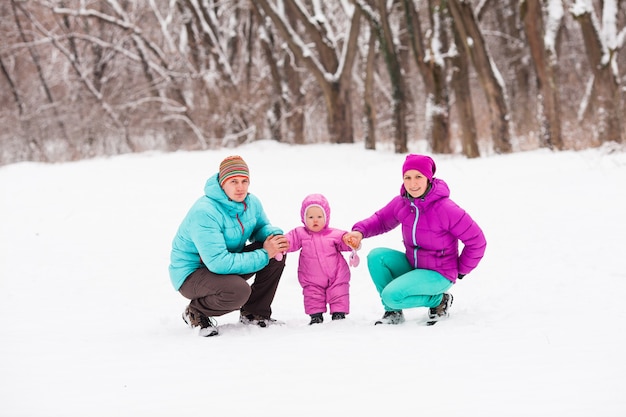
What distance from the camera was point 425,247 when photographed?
3.83 m

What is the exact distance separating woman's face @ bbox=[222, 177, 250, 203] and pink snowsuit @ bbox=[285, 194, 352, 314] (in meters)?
0.53

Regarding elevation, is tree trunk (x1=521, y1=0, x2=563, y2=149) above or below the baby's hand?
above

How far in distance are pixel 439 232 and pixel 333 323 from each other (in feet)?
3.24

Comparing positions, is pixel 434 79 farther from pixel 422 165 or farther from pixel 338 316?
pixel 338 316

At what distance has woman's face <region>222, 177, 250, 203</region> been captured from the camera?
12.3 ft

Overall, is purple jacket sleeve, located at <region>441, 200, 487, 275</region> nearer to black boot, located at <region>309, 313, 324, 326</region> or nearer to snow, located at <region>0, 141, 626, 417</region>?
snow, located at <region>0, 141, 626, 417</region>

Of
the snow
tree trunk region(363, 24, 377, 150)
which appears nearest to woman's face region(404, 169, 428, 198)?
the snow

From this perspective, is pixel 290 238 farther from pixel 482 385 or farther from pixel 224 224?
pixel 482 385

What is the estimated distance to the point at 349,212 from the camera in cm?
784

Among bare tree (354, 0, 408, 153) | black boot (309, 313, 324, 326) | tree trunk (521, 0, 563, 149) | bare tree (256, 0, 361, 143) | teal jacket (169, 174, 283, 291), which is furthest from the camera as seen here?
bare tree (256, 0, 361, 143)

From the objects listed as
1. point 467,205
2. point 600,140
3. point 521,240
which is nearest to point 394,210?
point 521,240

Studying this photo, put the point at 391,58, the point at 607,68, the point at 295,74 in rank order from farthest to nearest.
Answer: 1. the point at 295,74
2. the point at 391,58
3. the point at 607,68

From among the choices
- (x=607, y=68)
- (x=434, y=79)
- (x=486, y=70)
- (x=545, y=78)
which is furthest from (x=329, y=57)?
(x=607, y=68)

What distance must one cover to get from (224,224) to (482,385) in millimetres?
2006
